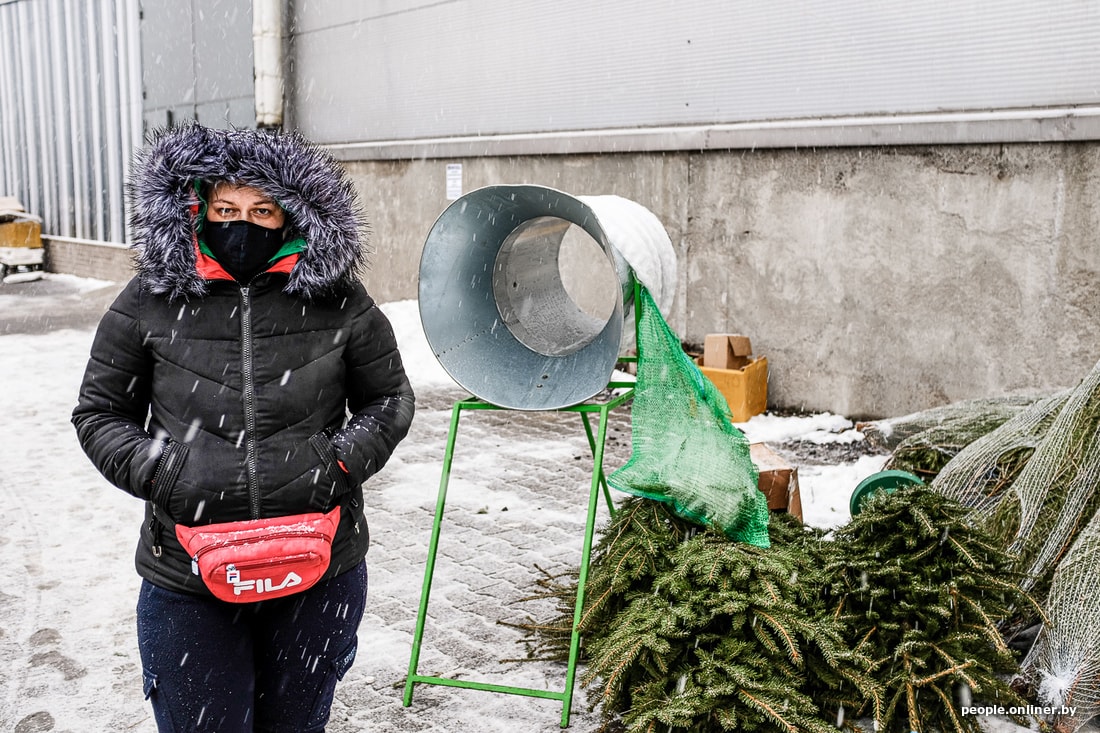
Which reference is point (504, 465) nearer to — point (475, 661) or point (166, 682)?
point (475, 661)

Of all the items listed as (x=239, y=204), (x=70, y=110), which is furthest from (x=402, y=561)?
(x=70, y=110)

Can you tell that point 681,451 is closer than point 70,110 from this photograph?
Yes

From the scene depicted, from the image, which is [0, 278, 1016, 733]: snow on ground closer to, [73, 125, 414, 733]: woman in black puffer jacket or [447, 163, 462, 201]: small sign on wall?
[73, 125, 414, 733]: woman in black puffer jacket

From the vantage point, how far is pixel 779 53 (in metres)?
7.84

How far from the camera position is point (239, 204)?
2.47 m

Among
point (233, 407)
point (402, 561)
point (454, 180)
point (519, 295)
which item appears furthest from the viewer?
point (454, 180)

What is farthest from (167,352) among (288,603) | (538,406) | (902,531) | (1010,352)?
(1010,352)

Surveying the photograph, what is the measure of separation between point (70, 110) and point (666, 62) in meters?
14.9

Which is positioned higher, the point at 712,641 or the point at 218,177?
the point at 218,177

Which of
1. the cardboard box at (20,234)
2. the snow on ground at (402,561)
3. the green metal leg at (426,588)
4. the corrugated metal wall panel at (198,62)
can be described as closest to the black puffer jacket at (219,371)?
the green metal leg at (426,588)

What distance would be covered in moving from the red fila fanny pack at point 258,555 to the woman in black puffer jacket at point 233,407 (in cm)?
8

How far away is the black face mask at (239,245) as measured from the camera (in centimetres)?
244

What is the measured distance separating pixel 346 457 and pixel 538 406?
141cm

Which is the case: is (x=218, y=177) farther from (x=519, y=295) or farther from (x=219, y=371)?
(x=519, y=295)
